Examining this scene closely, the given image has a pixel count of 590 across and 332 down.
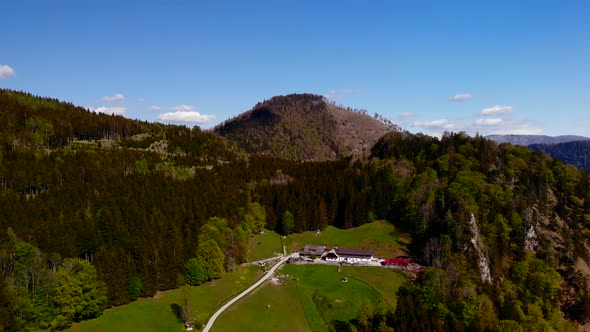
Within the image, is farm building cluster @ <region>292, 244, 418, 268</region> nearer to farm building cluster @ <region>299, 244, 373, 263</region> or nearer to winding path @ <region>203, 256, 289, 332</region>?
farm building cluster @ <region>299, 244, 373, 263</region>

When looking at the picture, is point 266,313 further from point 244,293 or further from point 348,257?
point 348,257

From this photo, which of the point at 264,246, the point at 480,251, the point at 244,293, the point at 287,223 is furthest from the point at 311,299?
the point at 480,251

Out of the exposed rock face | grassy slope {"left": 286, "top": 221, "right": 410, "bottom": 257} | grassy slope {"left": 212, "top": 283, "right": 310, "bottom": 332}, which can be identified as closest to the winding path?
grassy slope {"left": 212, "top": 283, "right": 310, "bottom": 332}

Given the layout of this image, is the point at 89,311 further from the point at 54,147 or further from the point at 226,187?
the point at 54,147

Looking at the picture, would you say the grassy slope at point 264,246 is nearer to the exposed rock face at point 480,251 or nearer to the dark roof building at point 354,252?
the dark roof building at point 354,252

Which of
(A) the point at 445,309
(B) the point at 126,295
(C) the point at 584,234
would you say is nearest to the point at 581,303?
(C) the point at 584,234

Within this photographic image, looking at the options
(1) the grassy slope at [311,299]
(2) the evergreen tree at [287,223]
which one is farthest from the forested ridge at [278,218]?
(1) the grassy slope at [311,299]
